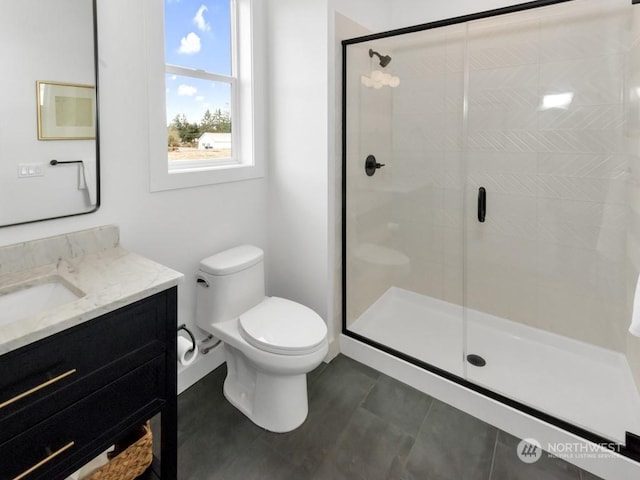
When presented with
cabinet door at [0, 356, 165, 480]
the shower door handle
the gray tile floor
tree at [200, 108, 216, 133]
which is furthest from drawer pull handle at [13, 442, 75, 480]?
the shower door handle

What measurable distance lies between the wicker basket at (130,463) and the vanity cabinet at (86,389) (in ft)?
0.26

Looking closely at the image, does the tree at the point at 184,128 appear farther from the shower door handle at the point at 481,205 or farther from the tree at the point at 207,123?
the shower door handle at the point at 481,205

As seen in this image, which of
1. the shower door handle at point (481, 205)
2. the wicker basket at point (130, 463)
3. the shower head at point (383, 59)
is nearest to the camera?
the wicker basket at point (130, 463)

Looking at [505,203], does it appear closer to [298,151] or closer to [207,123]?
[298,151]

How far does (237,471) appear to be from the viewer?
1544 millimetres

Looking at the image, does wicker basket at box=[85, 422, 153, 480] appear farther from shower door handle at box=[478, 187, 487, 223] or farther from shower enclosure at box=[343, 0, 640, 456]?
shower door handle at box=[478, 187, 487, 223]

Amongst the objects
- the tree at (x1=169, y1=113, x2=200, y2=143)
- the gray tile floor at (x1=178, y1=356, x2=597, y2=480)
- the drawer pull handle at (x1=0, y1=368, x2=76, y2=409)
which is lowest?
the gray tile floor at (x1=178, y1=356, x2=597, y2=480)

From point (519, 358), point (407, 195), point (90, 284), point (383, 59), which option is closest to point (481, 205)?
point (407, 195)

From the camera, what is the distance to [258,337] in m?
1.68

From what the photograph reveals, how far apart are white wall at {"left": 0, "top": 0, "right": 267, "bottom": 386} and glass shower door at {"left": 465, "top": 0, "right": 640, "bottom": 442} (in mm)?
1597

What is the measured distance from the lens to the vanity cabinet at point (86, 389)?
98 cm

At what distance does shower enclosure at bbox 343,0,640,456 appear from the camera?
6.47 feet

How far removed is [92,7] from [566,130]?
240cm

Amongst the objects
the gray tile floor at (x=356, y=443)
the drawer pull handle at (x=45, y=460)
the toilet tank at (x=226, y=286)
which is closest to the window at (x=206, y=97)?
the toilet tank at (x=226, y=286)
